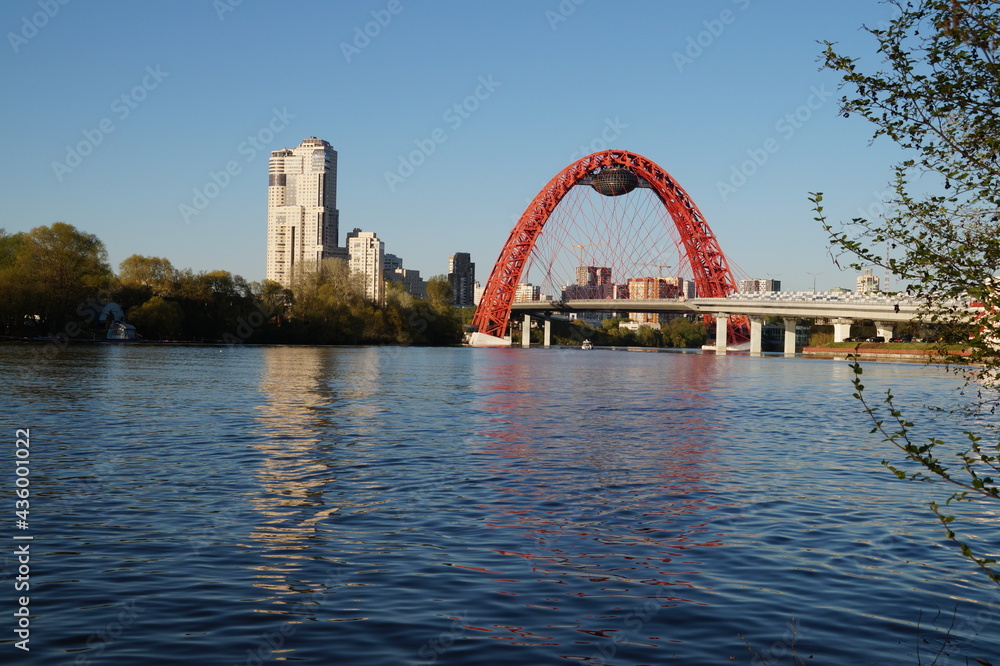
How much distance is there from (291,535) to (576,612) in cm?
327

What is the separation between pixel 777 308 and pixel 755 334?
31.2ft

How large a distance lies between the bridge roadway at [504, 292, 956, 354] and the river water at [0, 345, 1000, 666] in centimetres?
5392

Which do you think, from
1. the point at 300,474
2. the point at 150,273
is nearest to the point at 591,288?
the point at 150,273

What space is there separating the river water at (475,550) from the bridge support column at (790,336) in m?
72.3

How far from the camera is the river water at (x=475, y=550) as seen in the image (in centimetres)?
571

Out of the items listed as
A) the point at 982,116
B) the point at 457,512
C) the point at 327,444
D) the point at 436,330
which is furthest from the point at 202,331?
the point at 982,116

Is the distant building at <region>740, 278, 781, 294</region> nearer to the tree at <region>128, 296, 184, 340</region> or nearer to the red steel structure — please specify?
the red steel structure

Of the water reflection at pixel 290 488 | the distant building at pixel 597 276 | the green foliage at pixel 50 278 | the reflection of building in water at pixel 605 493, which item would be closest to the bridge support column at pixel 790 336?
the distant building at pixel 597 276

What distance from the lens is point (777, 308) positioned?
77812 millimetres

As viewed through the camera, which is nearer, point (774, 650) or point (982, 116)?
point (982, 116)

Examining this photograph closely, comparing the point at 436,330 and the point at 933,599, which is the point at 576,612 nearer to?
the point at 933,599

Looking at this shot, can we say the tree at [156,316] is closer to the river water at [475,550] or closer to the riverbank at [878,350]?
the river water at [475,550]

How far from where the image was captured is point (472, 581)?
6.96 m

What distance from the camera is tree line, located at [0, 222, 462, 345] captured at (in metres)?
60.9
